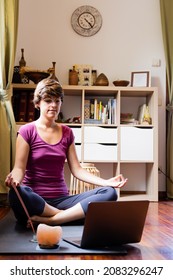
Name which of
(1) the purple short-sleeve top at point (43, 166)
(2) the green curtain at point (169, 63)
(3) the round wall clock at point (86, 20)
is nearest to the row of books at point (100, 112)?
(2) the green curtain at point (169, 63)

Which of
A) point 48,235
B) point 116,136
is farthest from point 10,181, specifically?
point 116,136

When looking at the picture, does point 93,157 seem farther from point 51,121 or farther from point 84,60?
point 51,121

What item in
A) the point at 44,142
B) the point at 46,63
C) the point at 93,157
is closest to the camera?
the point at 44,142

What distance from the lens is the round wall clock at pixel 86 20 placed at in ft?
15.3

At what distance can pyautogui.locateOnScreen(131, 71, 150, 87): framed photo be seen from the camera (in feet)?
14.8

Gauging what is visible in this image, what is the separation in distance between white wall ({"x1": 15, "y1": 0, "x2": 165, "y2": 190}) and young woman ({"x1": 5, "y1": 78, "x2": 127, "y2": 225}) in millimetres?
2200

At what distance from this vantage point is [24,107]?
4.30 meters

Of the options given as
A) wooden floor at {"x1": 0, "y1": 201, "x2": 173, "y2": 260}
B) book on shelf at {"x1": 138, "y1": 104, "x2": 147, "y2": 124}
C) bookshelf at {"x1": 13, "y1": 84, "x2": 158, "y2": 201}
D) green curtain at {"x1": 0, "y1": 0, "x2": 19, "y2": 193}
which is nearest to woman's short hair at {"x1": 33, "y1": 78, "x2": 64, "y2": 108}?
wooden floor at {"x1": 0, "y1": 201, "x2": 173, "y2": 260}

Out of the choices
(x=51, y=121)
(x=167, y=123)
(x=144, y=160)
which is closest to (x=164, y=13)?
(x=167, y=123)

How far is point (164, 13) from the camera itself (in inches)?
184

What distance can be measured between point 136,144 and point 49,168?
2.04 m

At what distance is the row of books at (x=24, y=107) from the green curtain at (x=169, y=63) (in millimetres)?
1495

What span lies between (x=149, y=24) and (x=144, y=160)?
1606 mm

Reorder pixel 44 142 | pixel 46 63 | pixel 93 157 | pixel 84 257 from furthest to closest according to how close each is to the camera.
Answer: pixel 46 63
pixel 93 157
pixel 44 142
pixel 84 257
